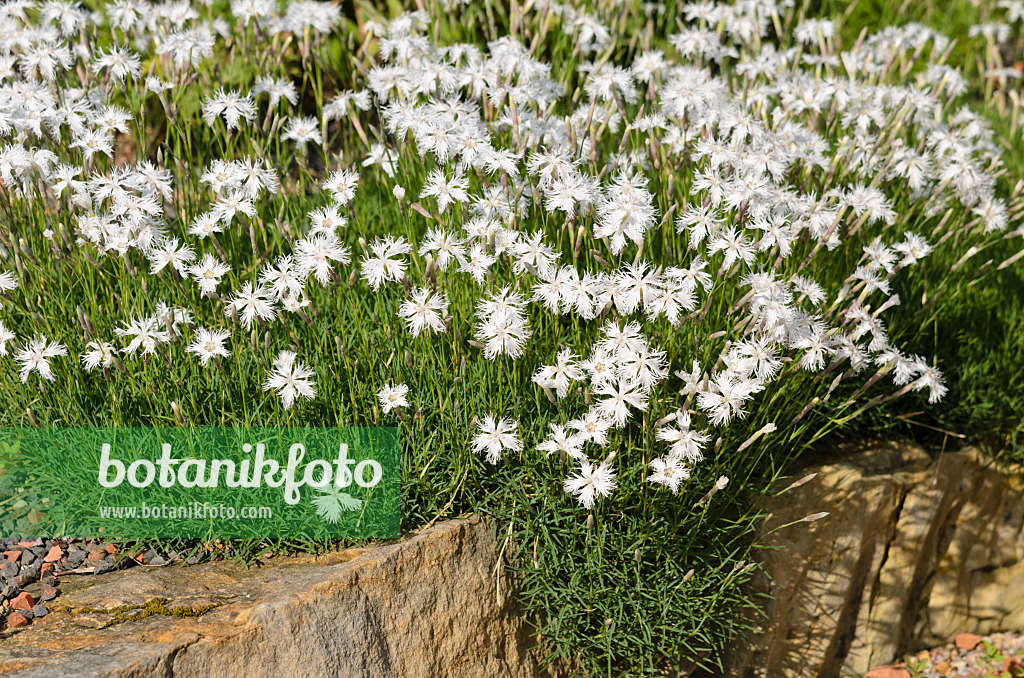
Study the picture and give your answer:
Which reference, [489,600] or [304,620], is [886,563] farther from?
[304,620]

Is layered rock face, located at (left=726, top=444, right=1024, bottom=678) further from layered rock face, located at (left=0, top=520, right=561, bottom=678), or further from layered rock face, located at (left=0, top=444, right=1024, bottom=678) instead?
layered rock face, located at (left=0, top=520, right=561, bottom=678)

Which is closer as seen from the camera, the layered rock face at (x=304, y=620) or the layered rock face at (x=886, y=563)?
the layered rock face at (x=304, y=620)

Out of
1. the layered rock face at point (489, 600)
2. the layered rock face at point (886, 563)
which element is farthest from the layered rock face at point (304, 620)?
the layered rock face at point (886, 563)

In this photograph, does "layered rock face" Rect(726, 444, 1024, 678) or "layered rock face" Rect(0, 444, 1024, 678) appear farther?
"layered rock face" Rect(726, 444, 1024, 678)

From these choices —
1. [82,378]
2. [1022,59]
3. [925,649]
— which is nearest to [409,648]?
[82,378]

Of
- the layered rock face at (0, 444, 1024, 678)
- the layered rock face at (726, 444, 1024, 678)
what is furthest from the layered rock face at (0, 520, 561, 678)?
the layered rock face at (726, 444, 1024, 678)

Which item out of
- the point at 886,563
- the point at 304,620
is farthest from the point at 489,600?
the point at 886,563

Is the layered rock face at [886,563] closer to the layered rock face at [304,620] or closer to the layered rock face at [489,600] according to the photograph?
the layered rock face at [489,600]
